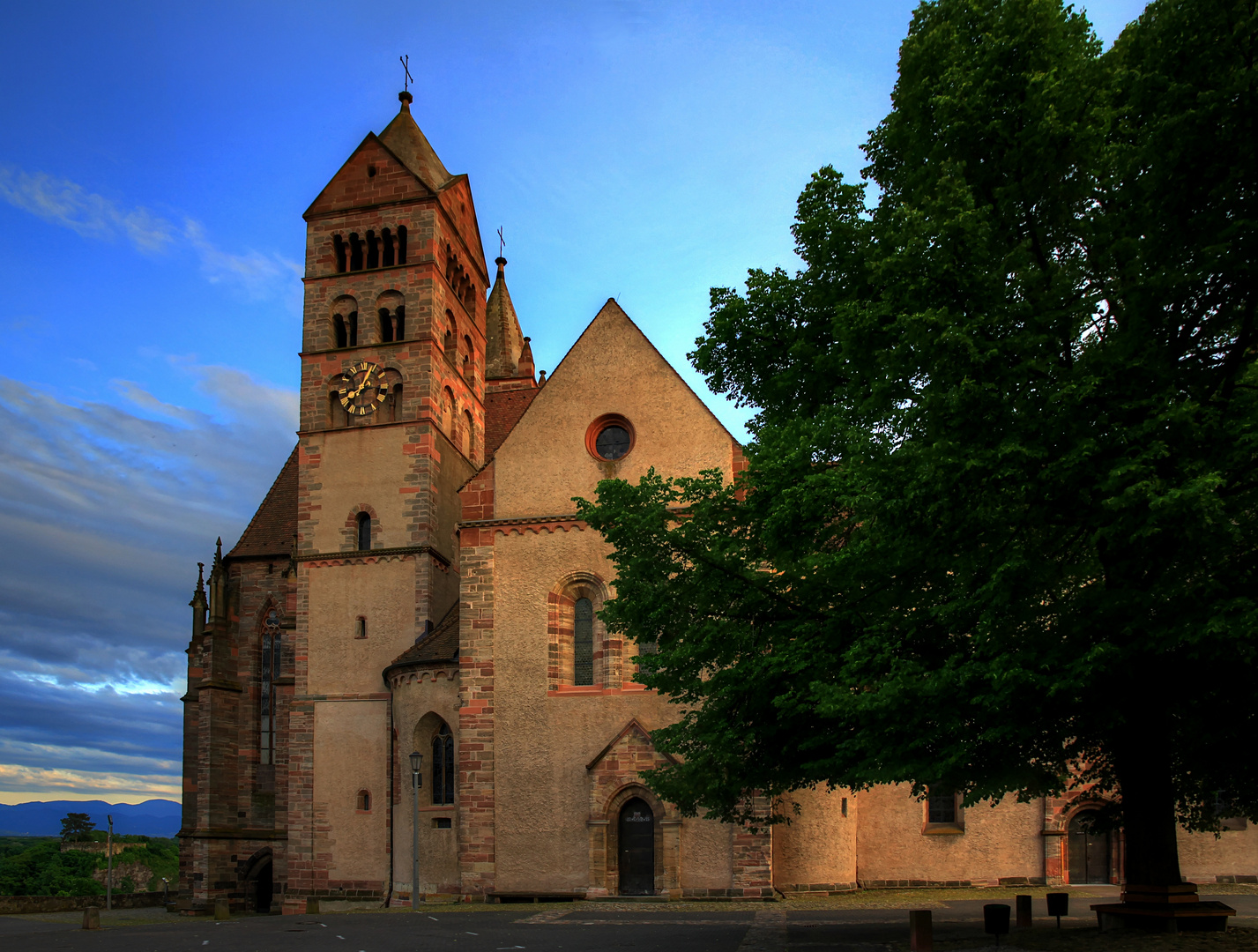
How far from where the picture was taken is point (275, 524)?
1507 inches

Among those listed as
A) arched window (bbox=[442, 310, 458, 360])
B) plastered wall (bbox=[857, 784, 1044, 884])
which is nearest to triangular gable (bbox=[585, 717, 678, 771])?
plastered wall (bbox=[857, 784, 1044, 884])

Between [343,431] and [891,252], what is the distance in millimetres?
22296

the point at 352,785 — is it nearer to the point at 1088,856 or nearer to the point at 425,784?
the point at 425,784

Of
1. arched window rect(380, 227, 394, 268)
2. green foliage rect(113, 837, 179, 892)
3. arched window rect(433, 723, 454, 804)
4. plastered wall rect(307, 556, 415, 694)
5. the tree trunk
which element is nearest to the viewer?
the tree trunk

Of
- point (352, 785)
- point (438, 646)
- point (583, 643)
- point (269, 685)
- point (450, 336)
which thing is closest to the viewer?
point (583, 643)

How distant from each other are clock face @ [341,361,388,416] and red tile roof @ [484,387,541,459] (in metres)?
7.56

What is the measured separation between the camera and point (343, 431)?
107ft

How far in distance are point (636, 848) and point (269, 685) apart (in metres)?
17.4

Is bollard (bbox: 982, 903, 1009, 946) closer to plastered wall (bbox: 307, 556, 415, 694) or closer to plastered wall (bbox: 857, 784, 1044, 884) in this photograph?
plastered wall (bbox: 857, 784, 1044, 884)

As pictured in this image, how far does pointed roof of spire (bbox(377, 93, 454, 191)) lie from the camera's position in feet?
114

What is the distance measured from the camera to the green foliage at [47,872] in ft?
277

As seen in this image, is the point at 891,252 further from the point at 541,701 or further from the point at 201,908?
the point at 201,908

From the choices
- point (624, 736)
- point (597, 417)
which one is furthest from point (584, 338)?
point (624, 736)

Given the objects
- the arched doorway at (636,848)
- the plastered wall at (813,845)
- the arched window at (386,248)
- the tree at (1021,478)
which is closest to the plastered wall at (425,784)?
the arched doorway at (636,848)
